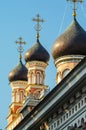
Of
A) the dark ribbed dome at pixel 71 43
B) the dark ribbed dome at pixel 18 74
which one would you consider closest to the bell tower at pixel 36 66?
the dark ribbed dome at pixel 18 74

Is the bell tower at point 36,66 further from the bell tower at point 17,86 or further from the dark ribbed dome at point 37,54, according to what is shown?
the bell tower at point 17,86

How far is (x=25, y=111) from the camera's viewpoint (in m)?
40.3

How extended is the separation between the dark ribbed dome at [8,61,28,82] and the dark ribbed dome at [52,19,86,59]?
11791 millimetres

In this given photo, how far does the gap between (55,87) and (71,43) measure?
26.0 ft

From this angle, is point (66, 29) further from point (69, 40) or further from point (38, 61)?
point (38, 61)

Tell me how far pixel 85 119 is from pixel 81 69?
1976 mm

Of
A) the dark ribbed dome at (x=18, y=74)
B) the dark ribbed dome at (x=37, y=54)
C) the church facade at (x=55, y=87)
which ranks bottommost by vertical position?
the church facade at (x=55, y=87)

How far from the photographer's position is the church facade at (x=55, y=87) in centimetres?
2736

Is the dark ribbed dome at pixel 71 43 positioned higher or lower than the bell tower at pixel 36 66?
lower

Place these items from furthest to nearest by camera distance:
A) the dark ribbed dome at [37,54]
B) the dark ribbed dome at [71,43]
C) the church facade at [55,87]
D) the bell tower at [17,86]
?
1. the bell tower at [17,86]
2. the dark ribbed dome at [37,54]
3. the dark ribbed dome at [71,43]
4. the church facade at [55,87]

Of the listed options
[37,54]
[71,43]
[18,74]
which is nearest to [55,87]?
[71,43]

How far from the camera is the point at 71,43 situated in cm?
3631

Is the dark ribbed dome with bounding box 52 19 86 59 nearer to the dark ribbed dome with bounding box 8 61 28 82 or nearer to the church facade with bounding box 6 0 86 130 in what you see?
the church facade with bounding box 6 0 86 130

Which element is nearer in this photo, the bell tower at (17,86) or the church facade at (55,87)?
the church facade at (55,87)
